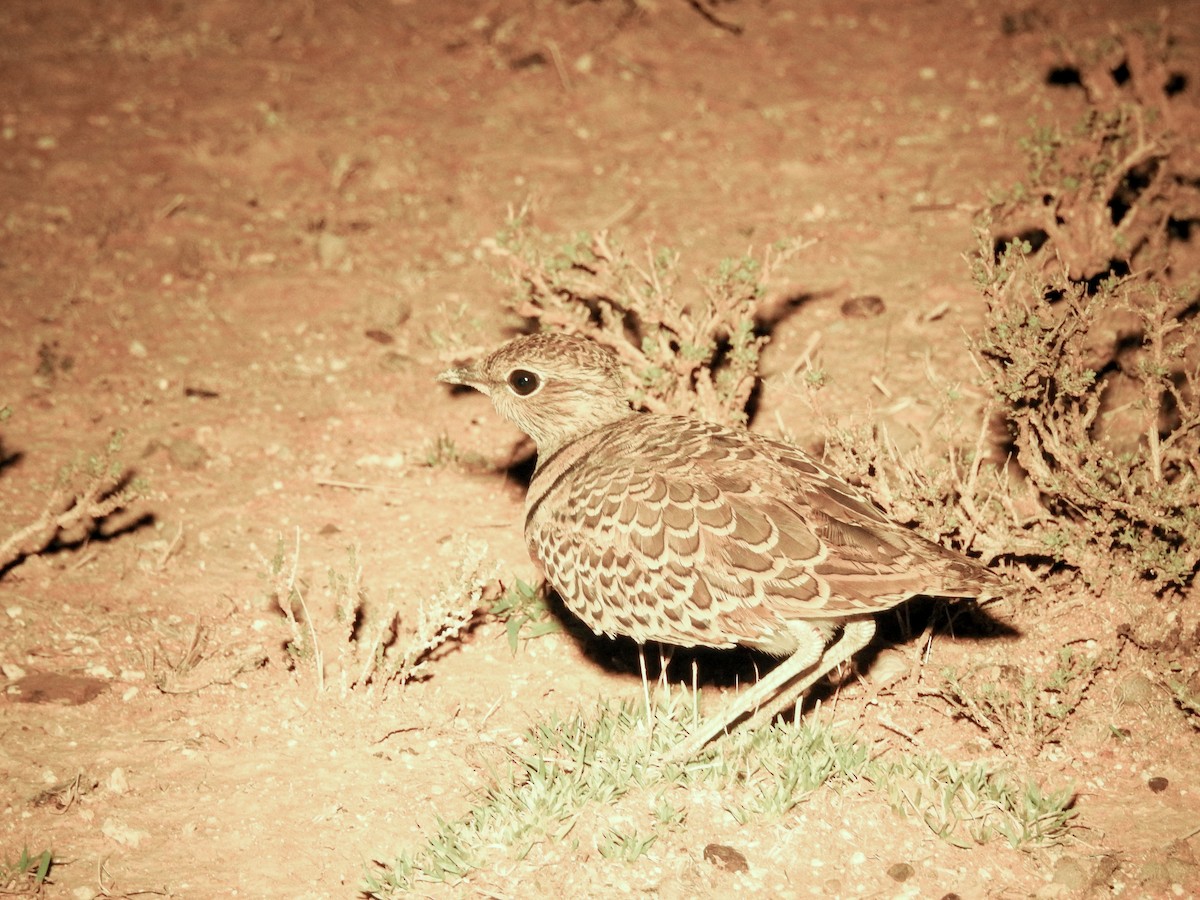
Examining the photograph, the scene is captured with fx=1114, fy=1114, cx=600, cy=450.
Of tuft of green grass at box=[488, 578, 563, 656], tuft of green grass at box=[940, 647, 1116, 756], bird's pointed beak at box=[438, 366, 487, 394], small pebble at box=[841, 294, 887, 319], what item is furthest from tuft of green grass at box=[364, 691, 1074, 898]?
small pebble at box=[841, 294, 887, 319]

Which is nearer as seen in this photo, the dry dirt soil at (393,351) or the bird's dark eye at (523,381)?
the dry dirt soil at (393,351)

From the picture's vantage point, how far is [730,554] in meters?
3.26

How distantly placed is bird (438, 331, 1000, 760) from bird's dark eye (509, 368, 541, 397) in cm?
39

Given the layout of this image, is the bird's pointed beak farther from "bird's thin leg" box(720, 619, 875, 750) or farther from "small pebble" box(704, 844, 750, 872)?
"small pebble" box(704, 844, 750, 872)

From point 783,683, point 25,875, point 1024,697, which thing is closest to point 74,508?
point 25,875

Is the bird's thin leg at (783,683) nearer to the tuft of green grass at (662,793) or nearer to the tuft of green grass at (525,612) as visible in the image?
the tuft of green grass at (662,793)

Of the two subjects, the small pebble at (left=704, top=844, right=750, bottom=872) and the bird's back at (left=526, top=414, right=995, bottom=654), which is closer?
the small pebble at (left=704, top=844, right=750, bottom=872)

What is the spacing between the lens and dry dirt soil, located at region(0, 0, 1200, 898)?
325cm

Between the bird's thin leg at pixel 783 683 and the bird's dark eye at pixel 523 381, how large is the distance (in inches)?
53.0

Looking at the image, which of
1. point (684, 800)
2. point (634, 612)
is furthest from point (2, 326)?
point (684, 800)

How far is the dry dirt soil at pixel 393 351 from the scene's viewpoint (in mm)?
3250

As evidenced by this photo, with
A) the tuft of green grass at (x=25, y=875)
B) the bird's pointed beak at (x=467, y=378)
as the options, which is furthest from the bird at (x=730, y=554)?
the tuft of green grass at (x=25, y=875)

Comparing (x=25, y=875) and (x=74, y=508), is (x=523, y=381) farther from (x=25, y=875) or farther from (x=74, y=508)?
(x=25, y=875)

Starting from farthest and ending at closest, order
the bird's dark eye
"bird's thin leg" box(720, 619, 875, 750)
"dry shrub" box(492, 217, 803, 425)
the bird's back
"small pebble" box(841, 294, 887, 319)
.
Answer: "small pebble" box(841, 294, 887, 319) → "dry shrub" box(492, 217, 803, 425) → the bird's dark eye → "bird's thin leg" box(720, 619, 875, 750) → the bird's back
